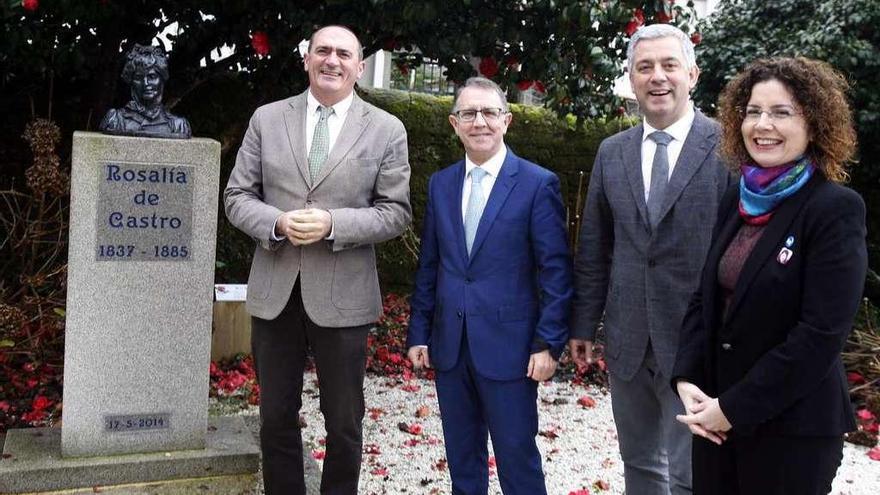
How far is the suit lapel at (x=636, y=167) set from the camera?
8.30ft

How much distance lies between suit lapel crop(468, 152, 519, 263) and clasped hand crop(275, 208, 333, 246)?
52cm

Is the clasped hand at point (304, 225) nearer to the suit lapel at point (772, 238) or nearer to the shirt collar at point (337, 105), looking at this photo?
the shirt collar at point (337, 105)

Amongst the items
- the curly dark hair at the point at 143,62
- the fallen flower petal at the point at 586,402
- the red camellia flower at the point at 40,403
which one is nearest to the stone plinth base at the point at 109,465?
the red camellia flower at the point at 40,403

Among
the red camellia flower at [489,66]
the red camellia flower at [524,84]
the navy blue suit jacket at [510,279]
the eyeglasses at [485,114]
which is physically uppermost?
the red camellia flower at [489,66]

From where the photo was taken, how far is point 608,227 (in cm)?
274

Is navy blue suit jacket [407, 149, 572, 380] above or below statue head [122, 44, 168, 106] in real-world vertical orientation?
below

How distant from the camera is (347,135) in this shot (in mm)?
2900

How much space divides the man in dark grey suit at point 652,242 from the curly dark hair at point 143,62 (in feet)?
6.44

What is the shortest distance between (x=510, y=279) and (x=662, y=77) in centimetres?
84

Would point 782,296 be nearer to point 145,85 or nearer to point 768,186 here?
point 768,186

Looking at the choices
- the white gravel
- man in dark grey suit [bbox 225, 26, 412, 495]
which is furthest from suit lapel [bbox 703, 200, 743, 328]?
the white gravel

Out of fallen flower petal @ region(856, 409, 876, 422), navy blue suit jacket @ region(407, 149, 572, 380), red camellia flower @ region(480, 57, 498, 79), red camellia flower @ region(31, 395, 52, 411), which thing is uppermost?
red camellia flower @ region(480, 57, 498, 79)

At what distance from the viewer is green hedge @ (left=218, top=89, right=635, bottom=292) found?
23.7 ft

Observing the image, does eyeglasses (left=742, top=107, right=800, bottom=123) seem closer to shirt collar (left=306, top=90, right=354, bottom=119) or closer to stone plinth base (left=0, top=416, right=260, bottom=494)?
shirt collar (left=306, top=90, right=354, bottom=119)
